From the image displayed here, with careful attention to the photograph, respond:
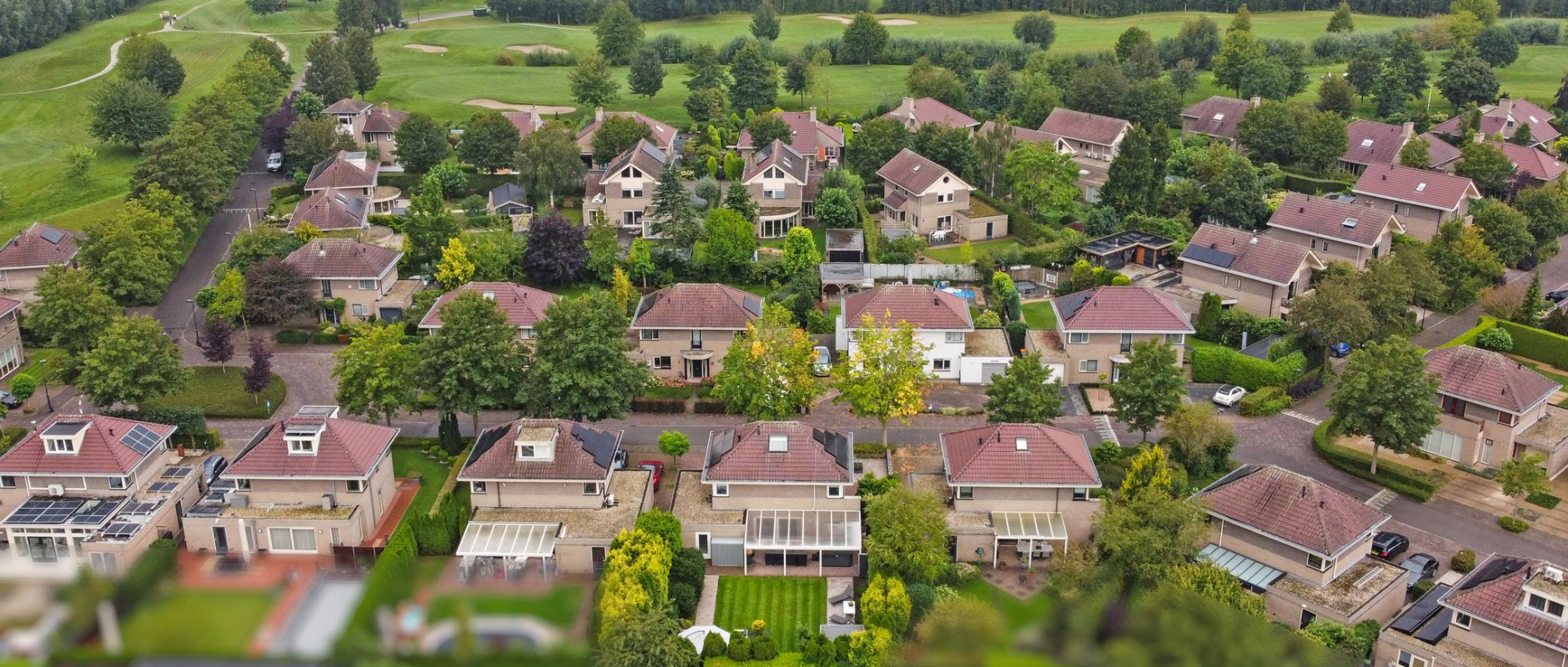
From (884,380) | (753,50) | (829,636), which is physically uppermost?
(753,50)

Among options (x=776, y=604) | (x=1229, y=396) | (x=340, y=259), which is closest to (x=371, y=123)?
(x=340, y=259)

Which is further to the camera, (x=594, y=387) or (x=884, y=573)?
(x=594, y=387)

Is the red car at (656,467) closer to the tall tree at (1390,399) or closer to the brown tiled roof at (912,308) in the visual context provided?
the brown tiled roof at (912,308)

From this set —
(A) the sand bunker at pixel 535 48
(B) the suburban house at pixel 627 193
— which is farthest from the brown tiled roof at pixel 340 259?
(A) the sand bunker at pixel 535 48

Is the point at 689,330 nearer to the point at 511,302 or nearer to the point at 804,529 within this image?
the point at 511,302

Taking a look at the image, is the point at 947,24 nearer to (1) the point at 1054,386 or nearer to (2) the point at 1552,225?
(2) the point at 1552,225

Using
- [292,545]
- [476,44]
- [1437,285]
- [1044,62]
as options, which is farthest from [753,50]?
[292,545]

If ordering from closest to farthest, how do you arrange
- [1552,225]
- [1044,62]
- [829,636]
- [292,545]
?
1. [829,636]
2. [292,545]
3. [1552,225]
4. [1044,62]
